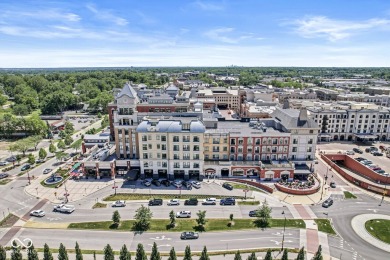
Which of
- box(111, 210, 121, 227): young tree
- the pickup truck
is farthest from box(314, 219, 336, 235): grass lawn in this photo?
the pickup truck

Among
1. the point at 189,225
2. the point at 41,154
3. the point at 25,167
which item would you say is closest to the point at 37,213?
the point at 189,225

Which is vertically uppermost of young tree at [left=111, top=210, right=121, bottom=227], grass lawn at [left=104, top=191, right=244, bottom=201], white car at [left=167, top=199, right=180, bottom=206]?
young tree at [left=111, top=210, right=121, bottom=227]

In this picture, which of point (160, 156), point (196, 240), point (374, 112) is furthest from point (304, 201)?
point (374, 112)

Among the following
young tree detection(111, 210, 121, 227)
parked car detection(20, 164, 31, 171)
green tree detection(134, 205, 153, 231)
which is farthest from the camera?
parked car detection(20, 164, 31, 171)

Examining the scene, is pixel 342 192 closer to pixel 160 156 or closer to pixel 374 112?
pixel 160 156

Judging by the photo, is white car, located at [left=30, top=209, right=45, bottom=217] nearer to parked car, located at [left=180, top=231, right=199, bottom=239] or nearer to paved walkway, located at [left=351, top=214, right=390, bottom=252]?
parked car, located at [left=180, top=231, right=199, bottom=239]

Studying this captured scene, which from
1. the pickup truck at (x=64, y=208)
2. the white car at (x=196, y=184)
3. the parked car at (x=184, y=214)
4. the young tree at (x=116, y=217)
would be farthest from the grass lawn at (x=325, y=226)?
the pickup truck at (x=64, y=208)

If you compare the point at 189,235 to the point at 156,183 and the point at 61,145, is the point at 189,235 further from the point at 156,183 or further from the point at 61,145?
the point at 61,145
